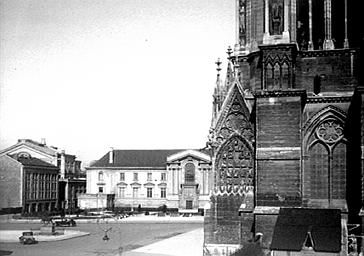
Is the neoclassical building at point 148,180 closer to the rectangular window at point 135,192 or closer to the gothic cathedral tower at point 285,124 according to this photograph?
the rectangular window at point 135,192

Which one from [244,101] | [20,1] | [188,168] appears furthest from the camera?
[188,168]

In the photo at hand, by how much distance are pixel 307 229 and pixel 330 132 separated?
4.79 metres

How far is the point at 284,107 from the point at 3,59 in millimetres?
10177

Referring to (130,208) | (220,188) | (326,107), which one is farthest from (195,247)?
(130,208)

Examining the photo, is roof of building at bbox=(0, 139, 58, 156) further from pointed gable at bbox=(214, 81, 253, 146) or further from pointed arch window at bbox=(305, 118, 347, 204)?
pointed arch window at bbox=(305, 118, 347, 204)

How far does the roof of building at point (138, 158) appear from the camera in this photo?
7700 cm

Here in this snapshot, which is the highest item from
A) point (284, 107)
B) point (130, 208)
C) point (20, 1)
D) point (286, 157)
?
point (20, 1)

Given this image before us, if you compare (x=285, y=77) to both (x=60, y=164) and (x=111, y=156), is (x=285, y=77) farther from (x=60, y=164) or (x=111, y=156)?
(x=60, y=164)

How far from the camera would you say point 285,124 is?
2062cm

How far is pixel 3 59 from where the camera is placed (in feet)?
58.7

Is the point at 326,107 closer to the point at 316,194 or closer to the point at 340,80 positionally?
the point at 340,80

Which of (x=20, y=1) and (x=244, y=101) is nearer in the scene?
(x=20, y=1)

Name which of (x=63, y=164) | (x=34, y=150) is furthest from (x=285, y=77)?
(x=63, y=164)

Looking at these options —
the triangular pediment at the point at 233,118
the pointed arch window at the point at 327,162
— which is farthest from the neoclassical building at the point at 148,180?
the pointed arch window at the point at 327,162
